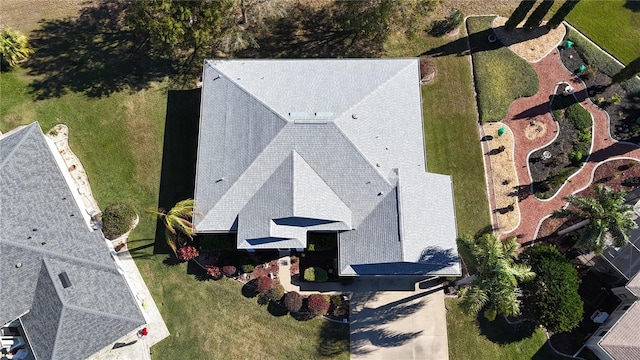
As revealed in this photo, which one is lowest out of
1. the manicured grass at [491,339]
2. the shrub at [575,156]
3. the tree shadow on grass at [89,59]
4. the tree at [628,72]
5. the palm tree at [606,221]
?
the manicured grass at [491,339]

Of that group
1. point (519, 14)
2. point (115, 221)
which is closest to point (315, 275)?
point (115, 221)

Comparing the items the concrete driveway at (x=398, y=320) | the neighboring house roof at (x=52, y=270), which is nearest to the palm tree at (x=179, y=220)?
the neighboring house roof at (x=52, y=270)

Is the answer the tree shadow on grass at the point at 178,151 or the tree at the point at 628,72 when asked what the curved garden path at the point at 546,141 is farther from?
the tree shadow on grass at the point at 178,151

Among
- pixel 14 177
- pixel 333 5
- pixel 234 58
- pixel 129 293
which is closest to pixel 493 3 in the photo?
pixel 333 5

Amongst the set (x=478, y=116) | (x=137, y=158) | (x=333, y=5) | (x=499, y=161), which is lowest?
(x=499, y=161)

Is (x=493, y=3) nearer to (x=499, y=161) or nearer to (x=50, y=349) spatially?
(x=499, y=161)

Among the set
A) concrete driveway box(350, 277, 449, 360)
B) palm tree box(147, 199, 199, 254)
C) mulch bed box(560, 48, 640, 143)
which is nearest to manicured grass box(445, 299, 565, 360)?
concrete driveway box(350, 277, 449, 360)

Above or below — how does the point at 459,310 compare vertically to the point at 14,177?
below
